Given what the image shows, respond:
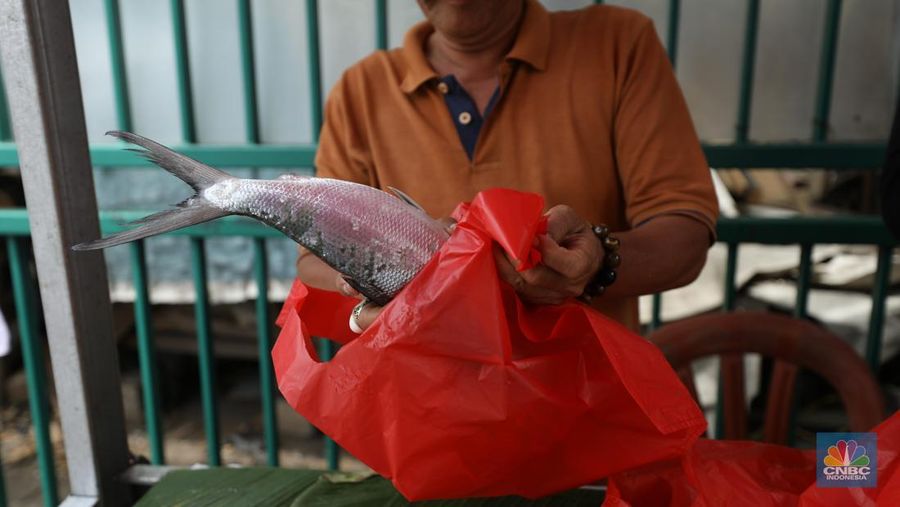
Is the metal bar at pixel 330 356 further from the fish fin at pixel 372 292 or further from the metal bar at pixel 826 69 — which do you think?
the metal bar at pixel 826 69

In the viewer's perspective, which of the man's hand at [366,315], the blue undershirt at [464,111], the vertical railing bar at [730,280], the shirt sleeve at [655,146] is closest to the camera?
the man's hand at [366,315]

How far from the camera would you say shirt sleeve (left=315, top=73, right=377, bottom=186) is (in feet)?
4.23

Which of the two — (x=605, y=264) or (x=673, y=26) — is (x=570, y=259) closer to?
(x=605, y=264)

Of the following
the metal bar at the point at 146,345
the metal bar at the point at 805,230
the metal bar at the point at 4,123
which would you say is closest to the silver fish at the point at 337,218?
the metal bar at the point at 805,230

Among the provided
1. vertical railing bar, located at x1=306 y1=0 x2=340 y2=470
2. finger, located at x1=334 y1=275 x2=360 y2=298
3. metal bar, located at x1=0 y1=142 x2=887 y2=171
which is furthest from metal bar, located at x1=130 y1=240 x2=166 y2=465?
finger, located at x1=334 y1=275 x2=360 y2=298

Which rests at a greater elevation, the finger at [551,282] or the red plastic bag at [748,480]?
the finger at [551,282]

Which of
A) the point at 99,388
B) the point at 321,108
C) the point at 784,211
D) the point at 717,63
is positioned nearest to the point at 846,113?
the point at 717,63

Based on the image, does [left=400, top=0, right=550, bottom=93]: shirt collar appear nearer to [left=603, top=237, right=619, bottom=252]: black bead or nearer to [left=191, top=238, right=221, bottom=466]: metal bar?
[left=603, top=237, right=619, bottom=252]: black bead

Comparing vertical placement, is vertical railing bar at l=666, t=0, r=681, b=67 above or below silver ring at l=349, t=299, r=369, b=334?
above

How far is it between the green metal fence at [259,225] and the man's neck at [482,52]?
0.55m

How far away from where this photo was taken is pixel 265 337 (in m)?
1.90

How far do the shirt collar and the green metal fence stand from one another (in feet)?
1.64

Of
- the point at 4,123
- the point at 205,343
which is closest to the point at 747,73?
the point at 205,343

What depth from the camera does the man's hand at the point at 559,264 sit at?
715 millimetres
